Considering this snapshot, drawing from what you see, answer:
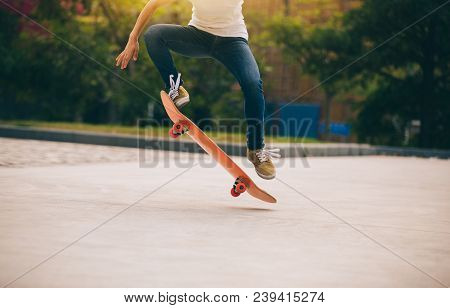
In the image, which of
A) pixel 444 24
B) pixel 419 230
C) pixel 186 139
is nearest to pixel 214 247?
pixel 419 230

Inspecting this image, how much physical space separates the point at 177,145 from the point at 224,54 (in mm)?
8144

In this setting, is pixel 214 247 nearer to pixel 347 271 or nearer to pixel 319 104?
pixel 347 271

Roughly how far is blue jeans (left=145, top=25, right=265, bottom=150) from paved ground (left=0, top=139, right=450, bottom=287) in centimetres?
73

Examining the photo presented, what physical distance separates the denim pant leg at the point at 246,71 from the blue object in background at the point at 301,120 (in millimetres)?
21685

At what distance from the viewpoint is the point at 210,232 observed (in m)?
4.98

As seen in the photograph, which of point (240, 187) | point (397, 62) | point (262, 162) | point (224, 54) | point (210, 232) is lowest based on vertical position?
point (210, 232)

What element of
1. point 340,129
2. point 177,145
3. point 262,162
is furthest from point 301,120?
point 262,162

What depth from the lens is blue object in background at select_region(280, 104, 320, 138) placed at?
2833cm

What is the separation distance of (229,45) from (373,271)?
2882mm

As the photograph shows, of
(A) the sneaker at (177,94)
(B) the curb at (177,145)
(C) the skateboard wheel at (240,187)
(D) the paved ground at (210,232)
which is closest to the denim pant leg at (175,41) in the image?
(A) the sneaker at (177,94)

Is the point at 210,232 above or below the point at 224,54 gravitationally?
below

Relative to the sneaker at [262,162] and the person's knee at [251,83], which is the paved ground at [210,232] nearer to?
the sneaker at [262,162]

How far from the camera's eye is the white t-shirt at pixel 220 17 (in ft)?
20.9

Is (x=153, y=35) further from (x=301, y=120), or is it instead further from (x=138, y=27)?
(x=301, y=120)
